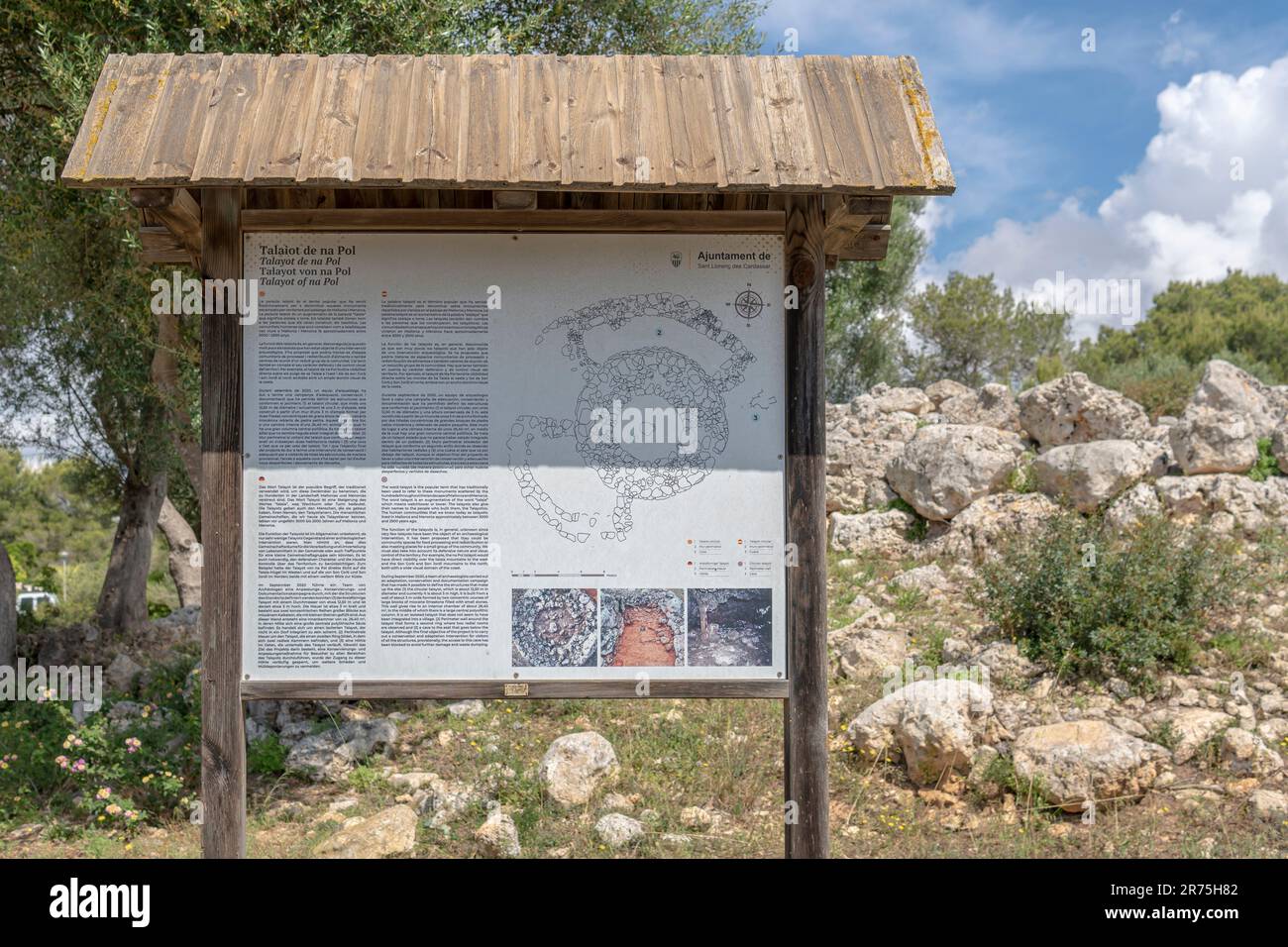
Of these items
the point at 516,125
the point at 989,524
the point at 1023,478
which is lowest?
the point at 989,524

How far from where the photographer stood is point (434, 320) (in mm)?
4000

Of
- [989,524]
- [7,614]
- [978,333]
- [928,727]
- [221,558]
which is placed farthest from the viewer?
[978,333]

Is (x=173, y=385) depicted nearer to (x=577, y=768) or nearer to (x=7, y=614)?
(x=7, y=614)

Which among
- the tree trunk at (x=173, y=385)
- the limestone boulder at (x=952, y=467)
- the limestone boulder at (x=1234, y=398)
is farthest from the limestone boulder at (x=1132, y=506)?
the tree trunk at (x=173, y=385)

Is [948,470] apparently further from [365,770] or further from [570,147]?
[570,147]

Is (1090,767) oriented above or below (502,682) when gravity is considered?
below

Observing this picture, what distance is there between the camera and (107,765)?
22.4ft

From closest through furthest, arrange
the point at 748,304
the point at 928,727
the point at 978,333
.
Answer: the point at 748,304, the point at 928,727, the point at 978,333

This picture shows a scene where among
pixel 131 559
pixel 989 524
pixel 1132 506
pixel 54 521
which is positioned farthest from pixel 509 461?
pixel 54 521

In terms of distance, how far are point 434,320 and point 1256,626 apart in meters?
7.29

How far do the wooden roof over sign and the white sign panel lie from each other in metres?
0.43

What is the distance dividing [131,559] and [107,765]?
6.25 metres

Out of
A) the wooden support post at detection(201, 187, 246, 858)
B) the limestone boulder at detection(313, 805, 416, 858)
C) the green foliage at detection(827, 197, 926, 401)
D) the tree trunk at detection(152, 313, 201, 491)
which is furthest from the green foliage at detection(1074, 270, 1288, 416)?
the wooden support post at detection(201, 187, 246, 858)

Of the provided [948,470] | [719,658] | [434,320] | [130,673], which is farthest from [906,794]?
[130,673]
